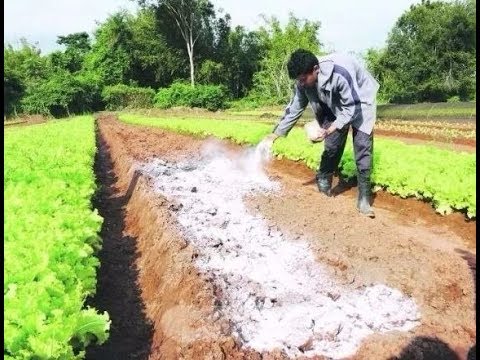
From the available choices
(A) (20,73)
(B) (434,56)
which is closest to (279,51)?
(B) (434,56)

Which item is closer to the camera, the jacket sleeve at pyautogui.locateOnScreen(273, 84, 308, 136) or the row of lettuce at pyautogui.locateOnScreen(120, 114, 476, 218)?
the row of lettuce at pyautogui.locateOnScreen(120, 114, 476, 218)

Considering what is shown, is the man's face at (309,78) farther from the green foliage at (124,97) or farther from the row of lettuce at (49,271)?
the green foliage at (124,97)

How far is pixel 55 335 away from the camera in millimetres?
2660

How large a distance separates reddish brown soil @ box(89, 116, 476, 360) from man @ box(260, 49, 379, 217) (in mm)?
722

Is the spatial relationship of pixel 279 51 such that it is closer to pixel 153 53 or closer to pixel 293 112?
pixel 153 53

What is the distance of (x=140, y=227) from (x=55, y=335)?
407 cm

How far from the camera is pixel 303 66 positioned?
554cm

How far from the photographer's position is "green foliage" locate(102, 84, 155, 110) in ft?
142

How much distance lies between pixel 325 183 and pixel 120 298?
3.76 metres

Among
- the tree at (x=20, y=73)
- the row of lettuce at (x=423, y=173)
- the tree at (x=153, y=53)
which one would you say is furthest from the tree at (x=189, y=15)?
Result: the row of lettuce at (x=423, y=173)

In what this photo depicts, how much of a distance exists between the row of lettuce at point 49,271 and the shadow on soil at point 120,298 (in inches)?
8.0

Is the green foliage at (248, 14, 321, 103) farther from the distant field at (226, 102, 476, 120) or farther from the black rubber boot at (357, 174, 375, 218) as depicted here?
the black rubber boot at (357, 174, 375, 218)

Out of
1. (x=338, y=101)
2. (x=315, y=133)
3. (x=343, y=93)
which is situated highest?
(x=343, y=93)

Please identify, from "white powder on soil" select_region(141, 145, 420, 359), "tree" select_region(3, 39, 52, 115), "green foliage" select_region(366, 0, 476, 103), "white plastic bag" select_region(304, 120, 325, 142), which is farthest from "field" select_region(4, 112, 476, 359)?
"green foliage" select_region(366, 0, 476, 103)
